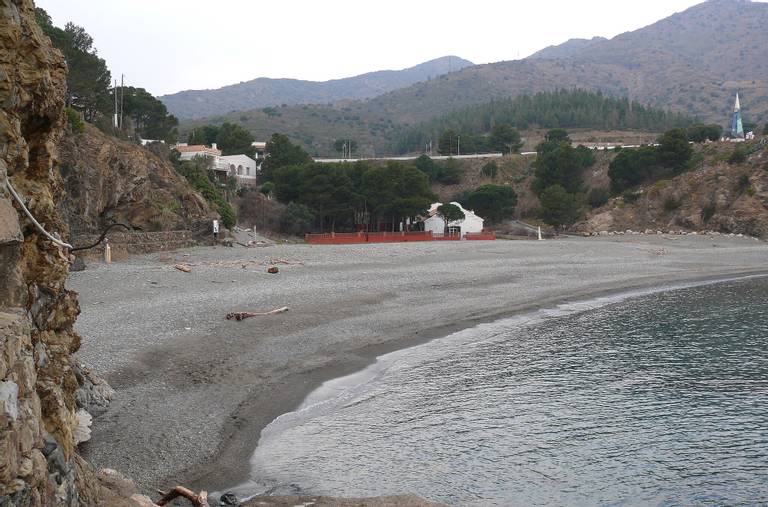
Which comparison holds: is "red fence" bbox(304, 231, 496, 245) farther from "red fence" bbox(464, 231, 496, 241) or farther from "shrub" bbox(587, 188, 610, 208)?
"shrub" bbox(587, 188, 610, 208)

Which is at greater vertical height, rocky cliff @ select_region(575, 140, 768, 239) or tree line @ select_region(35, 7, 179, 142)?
tree line @ select_region(35, 7, 179, 142)

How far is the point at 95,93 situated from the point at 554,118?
119 metres

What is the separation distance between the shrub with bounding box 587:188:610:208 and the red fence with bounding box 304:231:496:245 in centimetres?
2119

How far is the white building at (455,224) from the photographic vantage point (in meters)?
76.1

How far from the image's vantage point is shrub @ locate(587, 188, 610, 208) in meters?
87.1

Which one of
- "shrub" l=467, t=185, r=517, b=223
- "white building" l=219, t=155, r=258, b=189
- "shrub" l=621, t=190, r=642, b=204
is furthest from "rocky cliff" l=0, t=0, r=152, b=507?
"shrub" l=621, t=190, r=642, b=204

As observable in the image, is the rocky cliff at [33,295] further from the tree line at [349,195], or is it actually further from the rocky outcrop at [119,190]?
the tree line at [349,195]

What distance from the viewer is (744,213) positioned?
6850 centimetres

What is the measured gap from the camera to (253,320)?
2162 cm

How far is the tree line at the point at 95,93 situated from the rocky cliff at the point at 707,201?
48.8 m

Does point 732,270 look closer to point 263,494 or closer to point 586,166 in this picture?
point 263,494

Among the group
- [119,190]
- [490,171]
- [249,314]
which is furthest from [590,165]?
[249,314]

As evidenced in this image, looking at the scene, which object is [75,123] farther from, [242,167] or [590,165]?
[590,165]

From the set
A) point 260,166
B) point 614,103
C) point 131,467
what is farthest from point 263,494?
point 614,103
